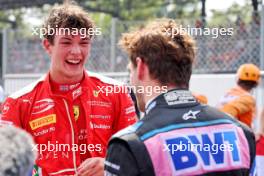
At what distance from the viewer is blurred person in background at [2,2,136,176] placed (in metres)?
4.22

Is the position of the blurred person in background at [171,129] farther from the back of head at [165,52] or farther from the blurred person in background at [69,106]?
the blurred person in background at [69,106]

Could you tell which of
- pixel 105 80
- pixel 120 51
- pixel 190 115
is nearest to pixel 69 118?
pixel 105 80

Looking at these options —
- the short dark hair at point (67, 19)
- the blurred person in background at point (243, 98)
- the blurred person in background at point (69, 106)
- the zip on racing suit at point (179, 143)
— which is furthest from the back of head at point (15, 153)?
the blurred person in background at point (243, 98)

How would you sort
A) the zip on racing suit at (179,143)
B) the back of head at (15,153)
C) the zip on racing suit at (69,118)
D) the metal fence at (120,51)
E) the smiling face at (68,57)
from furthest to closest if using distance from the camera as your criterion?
the metal fence at (120,51)
the smiling face at (68,57)
the zip on racing suit at (69,118)
the zip on racing suit at (179,143)
the back of head at (15,153)

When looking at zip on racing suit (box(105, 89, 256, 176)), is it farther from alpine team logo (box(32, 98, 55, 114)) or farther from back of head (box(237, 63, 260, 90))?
back of head (box(237, 63, 260, 90))

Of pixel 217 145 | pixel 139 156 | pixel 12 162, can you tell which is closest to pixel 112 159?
pixel 139 156

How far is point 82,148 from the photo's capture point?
426cm

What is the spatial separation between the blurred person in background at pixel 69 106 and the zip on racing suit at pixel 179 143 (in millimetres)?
1076

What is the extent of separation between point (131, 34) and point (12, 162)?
1.35 metres

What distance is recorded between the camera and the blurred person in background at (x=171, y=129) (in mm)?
3020

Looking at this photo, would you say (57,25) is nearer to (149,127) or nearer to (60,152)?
(60,152)

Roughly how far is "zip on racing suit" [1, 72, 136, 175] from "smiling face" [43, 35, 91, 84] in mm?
57

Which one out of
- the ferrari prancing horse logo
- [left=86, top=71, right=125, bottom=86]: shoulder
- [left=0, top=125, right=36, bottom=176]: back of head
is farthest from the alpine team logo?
[left=0, top=125, right=36, bottom=176]: back of head

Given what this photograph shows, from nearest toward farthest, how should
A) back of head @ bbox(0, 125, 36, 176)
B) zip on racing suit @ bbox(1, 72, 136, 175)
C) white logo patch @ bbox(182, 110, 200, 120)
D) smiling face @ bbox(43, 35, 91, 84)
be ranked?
back of head @ bbox(0, 125, 36, 176) < white logo patch @ bbox(182, 110, 200, 120) < zip on racing suit @ bbox(1, 72, 136, 175) < smiling face @ bbox(43, 35, 91, 84)
